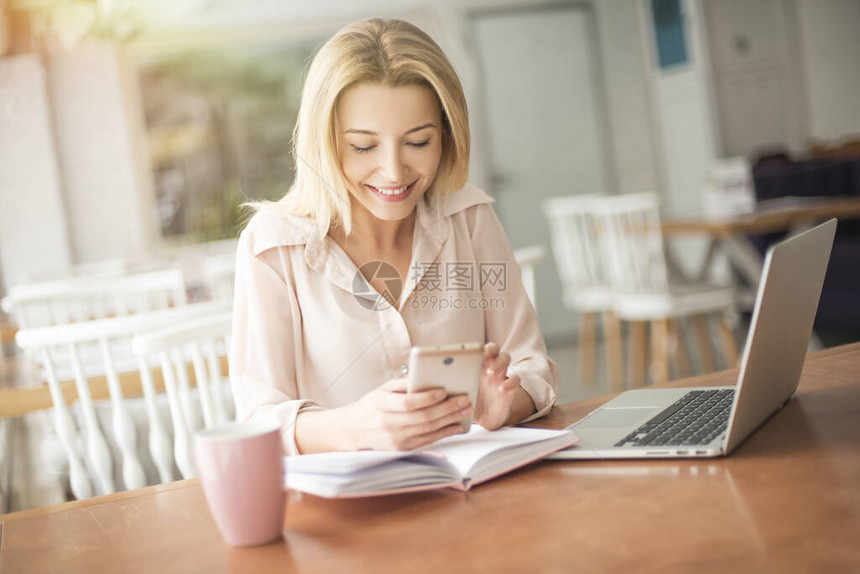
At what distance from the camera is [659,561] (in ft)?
1.89

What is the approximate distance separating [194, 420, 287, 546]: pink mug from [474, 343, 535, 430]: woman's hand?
0.27 meters

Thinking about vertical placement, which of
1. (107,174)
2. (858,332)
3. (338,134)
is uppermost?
(107,174)

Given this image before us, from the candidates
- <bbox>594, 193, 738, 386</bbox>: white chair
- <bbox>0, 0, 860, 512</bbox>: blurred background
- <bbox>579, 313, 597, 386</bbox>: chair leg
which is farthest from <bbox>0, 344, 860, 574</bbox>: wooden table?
<bbox>0, 0, 860, 512</bbox>: blurred background

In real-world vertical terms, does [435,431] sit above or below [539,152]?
below

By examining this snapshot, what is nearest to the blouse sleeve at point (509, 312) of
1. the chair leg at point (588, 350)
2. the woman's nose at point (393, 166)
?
the woman's nose at point (393, 166)

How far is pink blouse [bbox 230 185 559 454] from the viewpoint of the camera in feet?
Answer: 3.58

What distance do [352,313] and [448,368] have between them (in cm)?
40

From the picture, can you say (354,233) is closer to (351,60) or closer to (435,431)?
(351,60)

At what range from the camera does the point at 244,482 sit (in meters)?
0.68

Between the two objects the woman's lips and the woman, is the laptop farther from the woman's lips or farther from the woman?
the woman's lips

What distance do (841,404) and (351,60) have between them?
2.19ft

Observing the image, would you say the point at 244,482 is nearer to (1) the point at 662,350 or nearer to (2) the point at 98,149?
(1) the point at 662,350

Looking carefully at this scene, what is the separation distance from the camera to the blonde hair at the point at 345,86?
3.56ft

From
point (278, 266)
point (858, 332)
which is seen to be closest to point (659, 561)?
point (278, 266)
